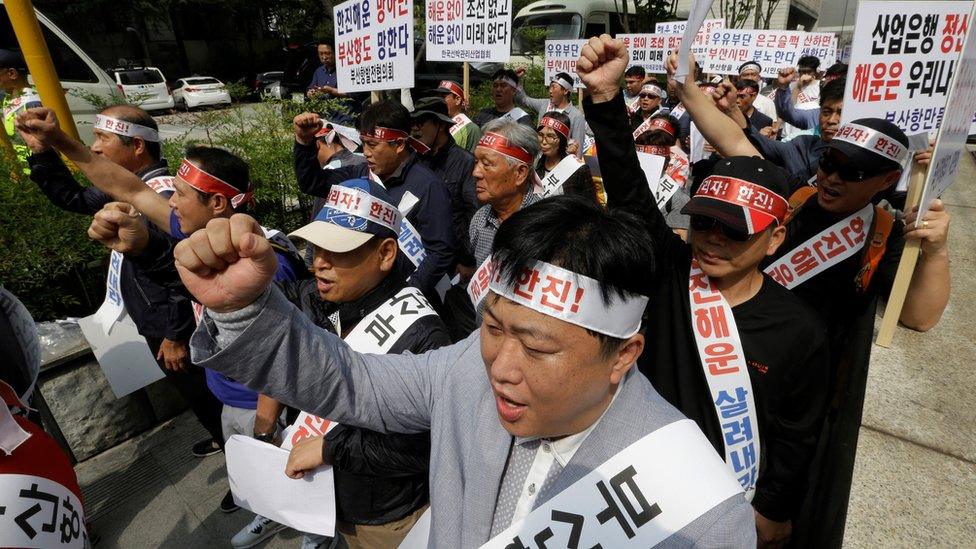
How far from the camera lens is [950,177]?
7.68 ft

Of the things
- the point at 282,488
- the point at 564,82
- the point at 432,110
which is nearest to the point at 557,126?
the point at 432,110

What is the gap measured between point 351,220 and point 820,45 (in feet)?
29.9

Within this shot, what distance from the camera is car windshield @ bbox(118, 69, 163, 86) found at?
1699cm

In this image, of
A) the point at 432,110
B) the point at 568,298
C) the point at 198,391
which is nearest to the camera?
the point at 568,298

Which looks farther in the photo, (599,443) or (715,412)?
(715,412)

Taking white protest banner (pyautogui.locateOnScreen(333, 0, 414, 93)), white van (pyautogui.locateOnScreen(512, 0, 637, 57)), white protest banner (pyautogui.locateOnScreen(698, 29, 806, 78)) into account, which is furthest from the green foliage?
white van (pyautogui.locateOnScreen(512, 0, 637, 57))

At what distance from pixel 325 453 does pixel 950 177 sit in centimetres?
280

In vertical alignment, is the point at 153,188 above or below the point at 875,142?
below

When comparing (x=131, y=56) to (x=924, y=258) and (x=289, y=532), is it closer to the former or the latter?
(x=289, y=532)

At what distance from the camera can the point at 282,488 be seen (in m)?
2.00

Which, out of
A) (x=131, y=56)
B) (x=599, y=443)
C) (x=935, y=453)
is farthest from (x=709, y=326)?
(x=131, y=56)

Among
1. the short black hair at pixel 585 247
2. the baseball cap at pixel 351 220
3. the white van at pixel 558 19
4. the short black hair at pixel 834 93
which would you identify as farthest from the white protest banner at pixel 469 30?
the white van at pixel 558 19

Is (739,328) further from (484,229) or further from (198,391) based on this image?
(198,391)

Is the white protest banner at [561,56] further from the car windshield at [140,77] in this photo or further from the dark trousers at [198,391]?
the car windshield at [140,77]
